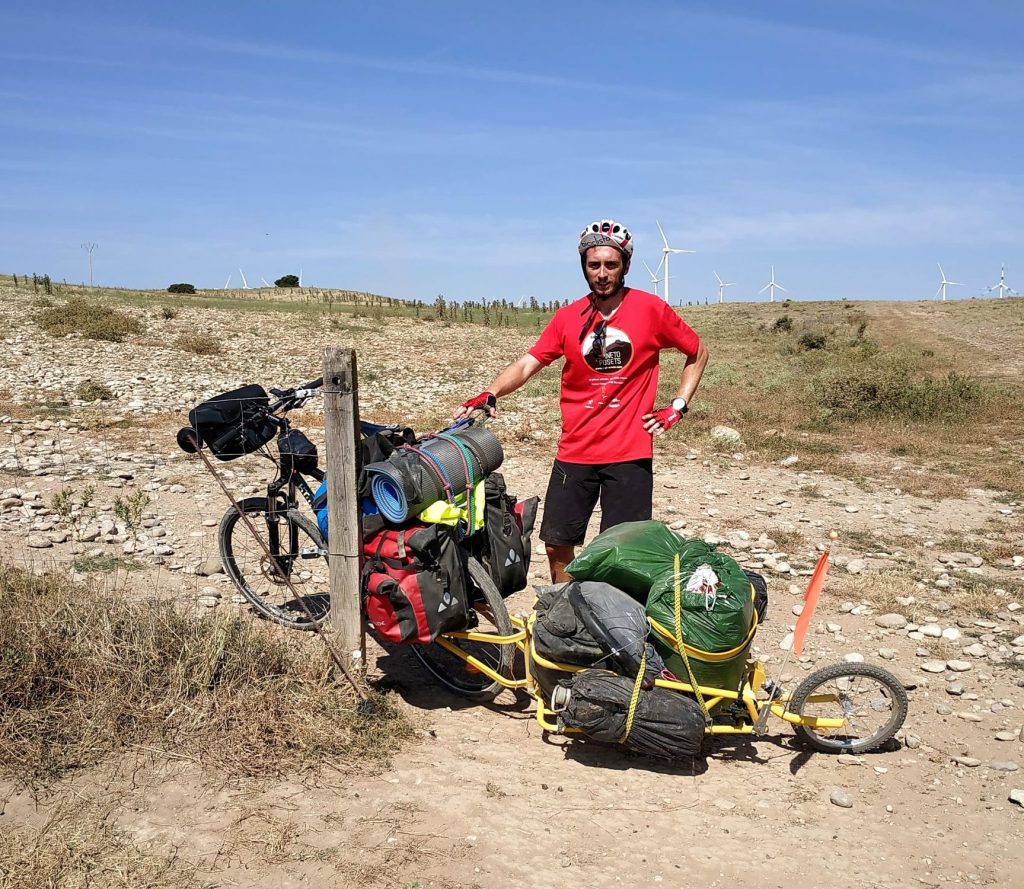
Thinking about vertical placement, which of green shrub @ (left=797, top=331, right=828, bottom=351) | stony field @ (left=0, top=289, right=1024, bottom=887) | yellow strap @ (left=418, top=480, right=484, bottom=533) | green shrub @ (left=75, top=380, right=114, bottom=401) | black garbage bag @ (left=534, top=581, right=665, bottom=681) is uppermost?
green shrub @ (left=797, top=331, right=828, bottom=351)

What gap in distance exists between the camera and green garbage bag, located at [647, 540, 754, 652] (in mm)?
4133

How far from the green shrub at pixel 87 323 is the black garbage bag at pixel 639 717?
2135 centimetres

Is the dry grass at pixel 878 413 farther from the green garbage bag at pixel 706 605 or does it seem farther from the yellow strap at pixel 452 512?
the yellow strap at pixel 452 512

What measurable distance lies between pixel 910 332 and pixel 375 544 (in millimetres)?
39627

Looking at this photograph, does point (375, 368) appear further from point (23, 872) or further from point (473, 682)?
point (23, 872)

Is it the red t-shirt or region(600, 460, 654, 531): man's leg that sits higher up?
the red t-shirt

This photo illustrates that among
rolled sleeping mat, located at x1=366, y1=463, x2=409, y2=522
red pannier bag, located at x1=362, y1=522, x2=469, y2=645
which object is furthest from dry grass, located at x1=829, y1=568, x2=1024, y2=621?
rolled sleeping mat, located at x1=366, y1=463, x2=409, y2=522

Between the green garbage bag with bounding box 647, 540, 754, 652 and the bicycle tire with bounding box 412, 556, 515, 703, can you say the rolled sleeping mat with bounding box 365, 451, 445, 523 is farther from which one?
the green garbage bag with bounding box 647, 540, 754, 652

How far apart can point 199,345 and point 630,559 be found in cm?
2006

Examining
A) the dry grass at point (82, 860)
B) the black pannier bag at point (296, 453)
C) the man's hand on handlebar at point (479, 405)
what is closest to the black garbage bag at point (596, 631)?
the man's hand on handlebar at point (479, 405)

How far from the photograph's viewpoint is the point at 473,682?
17.0 feet

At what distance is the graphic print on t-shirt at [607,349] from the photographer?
498 centimetres

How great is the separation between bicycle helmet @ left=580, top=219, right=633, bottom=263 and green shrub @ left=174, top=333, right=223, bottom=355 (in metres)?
18.9

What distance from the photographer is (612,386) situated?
502 centimetres
